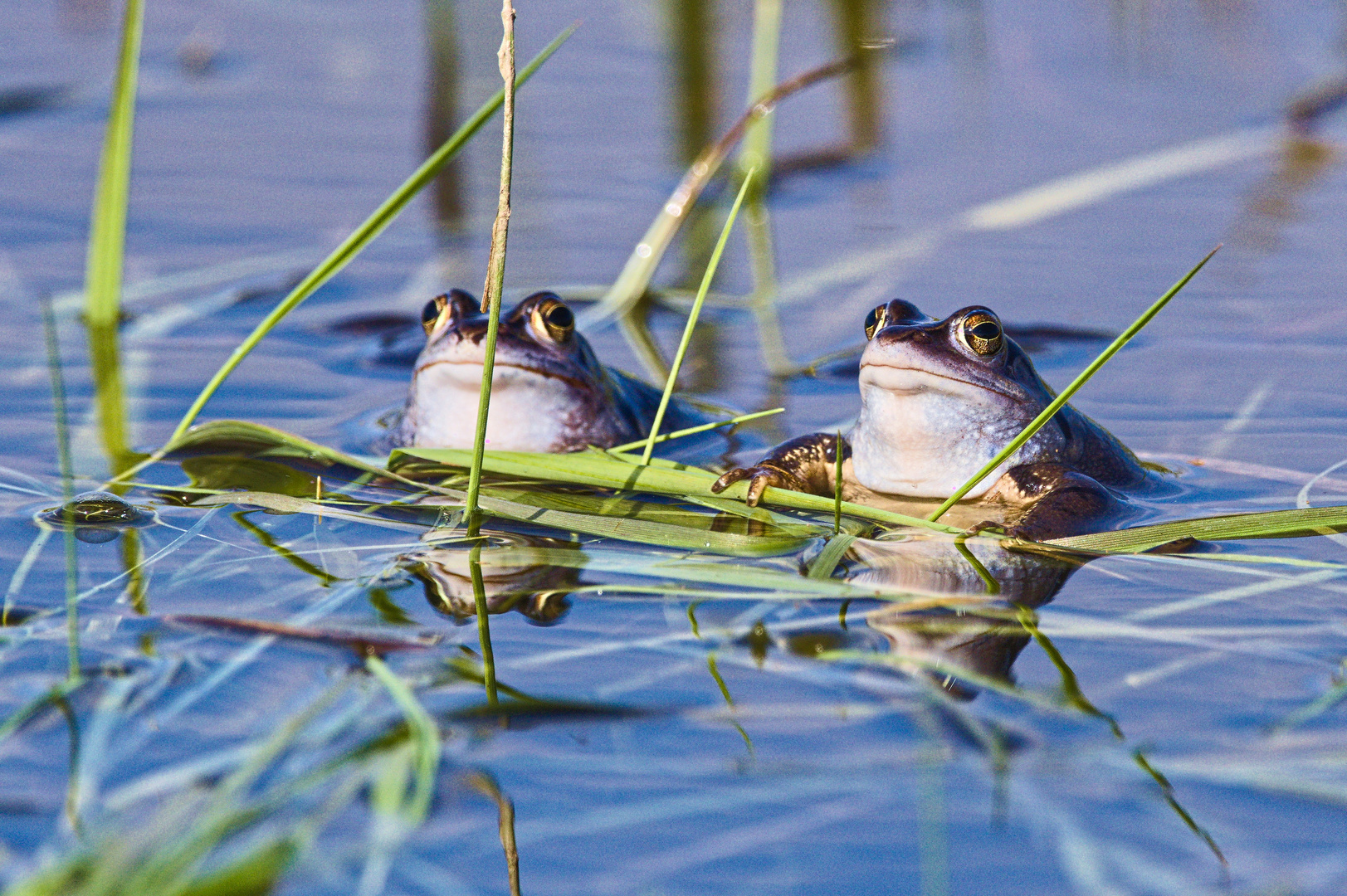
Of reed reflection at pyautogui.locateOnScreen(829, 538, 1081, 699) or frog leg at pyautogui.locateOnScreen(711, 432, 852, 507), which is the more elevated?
frog leg at pyautogui.locateOnScreen(711, 432, 852, 507)

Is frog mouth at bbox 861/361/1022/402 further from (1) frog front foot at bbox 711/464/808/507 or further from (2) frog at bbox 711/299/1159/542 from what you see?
(1) frog front foot at bbox 711/464/808/507

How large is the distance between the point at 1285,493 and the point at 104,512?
3544 mm

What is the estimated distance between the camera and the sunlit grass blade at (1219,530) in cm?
381

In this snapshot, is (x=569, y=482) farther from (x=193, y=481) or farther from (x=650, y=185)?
(x=650, y=185)

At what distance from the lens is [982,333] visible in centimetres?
423

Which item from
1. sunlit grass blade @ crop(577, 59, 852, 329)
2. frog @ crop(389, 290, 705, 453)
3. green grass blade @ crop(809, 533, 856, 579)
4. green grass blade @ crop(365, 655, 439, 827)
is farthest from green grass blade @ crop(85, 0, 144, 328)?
green grass blade @ crop(365, 655, 439, 827)

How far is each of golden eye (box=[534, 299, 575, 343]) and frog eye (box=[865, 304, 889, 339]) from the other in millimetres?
1008

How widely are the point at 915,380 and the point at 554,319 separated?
1.31 metres

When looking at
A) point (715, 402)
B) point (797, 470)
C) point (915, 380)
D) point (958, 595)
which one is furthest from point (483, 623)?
point (715, 402)

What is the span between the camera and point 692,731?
2.77 m

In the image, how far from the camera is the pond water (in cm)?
247

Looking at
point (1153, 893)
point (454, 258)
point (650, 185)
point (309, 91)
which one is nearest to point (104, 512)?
point (1153, 893)

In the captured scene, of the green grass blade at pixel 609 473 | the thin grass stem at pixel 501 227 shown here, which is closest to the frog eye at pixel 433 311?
the green grass blade at pixel 609 473

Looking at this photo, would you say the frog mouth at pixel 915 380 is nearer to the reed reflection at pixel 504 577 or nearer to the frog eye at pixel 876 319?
the frog eye at pixel 876 319
